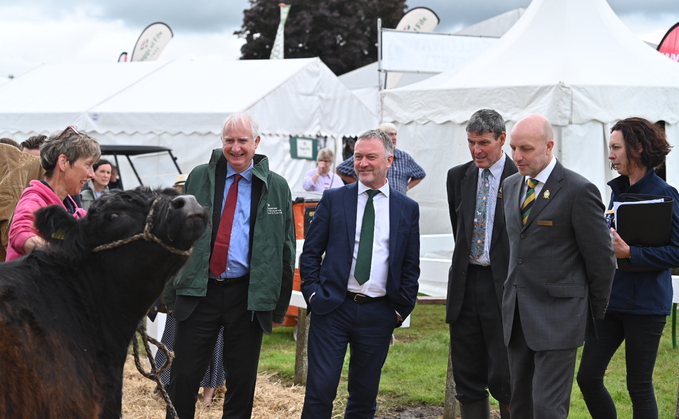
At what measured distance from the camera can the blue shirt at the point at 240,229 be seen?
14.3ft

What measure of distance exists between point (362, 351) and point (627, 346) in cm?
165

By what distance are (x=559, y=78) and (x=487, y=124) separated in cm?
594

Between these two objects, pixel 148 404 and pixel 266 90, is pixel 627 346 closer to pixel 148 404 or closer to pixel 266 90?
pixel 148 404

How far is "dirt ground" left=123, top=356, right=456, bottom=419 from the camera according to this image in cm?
586

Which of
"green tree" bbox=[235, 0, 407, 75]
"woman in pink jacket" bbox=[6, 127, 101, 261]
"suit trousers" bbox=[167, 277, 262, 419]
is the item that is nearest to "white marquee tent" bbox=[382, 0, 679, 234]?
"suit trousers" bbox=[167, 277, 262, 419]

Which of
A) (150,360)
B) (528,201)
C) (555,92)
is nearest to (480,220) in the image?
(528,201)

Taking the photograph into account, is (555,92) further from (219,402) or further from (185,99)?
(185,99)

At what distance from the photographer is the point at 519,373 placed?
162 inches

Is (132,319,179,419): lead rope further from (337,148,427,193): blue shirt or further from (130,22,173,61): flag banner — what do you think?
(130,22,173,61): flag banner

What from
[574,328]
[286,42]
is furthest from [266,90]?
[286,42]

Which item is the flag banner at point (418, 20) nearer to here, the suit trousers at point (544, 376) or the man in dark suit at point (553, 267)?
the man in dark suit at point (553, 267)

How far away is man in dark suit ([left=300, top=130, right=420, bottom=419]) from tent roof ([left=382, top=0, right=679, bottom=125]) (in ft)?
20.2

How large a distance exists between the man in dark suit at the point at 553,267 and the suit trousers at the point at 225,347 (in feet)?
5.24

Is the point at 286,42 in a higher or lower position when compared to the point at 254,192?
higher
